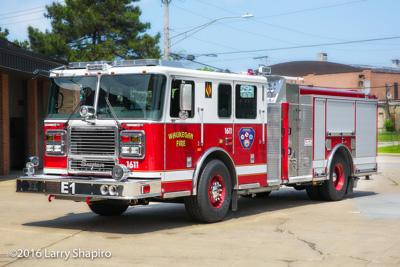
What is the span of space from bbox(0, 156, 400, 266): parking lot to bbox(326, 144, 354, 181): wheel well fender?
92cm

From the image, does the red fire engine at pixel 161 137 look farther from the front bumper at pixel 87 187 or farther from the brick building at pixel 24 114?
the brick building at pixel 24 114

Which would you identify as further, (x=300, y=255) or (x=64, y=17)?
(x=64, y=17)

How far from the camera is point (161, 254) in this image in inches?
297

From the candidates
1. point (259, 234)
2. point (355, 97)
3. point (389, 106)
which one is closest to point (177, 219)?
point (259, 234)

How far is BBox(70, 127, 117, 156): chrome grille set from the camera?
9281mm

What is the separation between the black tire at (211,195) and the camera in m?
9.88

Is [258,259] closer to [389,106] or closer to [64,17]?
[64,17]

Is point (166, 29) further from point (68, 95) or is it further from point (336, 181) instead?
point (68, 95)

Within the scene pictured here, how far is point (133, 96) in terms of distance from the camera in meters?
9.30

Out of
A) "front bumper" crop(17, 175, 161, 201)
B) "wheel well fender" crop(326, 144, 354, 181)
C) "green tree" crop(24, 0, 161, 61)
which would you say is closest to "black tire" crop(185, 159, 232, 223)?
"front bumper" crop(17, 175, 161, 201)

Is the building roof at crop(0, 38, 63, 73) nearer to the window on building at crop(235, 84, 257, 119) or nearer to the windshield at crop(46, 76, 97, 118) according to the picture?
the windshield at crop(46, 76, 97, 118)

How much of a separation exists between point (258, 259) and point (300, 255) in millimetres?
640

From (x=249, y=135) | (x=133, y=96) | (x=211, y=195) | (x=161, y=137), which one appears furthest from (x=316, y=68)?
(x=161, y=137)

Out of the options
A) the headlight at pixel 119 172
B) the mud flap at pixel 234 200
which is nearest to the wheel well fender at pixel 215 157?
the mud flap at pixel 234 200
